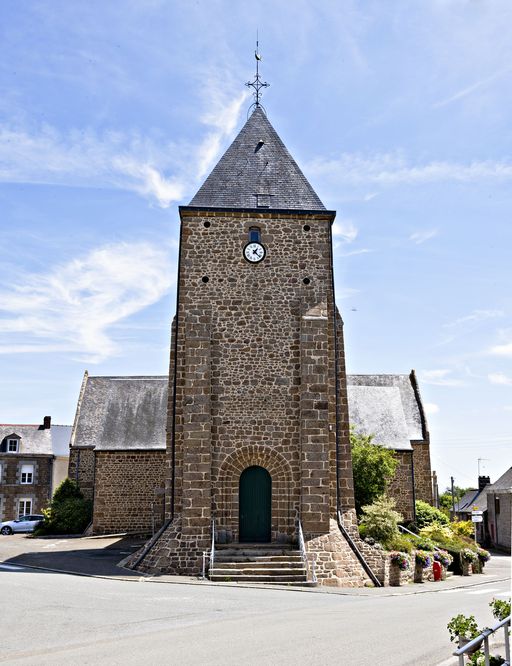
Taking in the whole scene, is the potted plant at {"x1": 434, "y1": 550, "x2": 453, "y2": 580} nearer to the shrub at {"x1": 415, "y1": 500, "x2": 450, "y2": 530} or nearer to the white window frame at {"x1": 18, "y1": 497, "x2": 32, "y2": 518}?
the shrub at {"x1": 415, "y1": 500, "x2": 450, "y2": 530}

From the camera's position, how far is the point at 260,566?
15914 millimetres

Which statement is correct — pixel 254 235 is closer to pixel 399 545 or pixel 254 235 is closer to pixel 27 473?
pixel 399 545

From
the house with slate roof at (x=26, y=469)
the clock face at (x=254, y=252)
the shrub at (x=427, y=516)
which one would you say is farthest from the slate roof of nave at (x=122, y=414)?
the clock face at (x=254, y=252)

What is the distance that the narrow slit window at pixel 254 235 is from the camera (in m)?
19.5

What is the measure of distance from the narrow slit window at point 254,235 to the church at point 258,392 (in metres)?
0.03

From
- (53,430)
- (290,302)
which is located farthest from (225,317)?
(53,430)

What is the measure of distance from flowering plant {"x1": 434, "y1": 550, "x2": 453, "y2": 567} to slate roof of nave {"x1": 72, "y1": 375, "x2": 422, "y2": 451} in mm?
8921

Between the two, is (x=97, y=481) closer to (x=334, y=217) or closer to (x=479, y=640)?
(x=334, y=217)

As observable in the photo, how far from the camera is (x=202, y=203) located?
64.6 ft

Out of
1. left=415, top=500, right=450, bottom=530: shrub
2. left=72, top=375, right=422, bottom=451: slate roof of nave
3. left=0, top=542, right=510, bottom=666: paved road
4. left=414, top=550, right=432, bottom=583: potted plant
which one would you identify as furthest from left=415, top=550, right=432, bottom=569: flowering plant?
left=72, top=375, right=422, bottom=451: slate roof of nave

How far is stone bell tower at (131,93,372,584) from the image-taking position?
1750 centimetres

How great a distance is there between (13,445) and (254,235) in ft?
80.4

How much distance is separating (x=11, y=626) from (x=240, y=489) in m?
9.39

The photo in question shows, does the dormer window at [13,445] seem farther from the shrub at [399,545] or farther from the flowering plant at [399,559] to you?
the flowering plant at [399,559]
